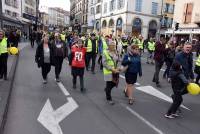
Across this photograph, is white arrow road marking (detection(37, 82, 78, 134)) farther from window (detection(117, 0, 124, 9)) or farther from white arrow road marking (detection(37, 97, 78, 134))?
window (detection(117, 0, 124, 9))

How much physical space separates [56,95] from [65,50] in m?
2.35

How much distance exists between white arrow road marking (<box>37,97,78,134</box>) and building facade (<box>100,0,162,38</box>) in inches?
1381

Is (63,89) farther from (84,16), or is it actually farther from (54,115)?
(84,16)

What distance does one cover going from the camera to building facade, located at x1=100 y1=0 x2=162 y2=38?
41969 millimetres

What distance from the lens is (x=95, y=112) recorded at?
6430 millimetres

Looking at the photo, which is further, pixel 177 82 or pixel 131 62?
pixel 131 62

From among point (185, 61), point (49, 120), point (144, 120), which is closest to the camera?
point (49, 120)

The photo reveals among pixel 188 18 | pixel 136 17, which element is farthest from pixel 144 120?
pixel 136 17

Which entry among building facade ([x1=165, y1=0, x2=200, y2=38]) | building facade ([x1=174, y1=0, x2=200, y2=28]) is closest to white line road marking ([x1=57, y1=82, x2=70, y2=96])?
building facade ([x1=165, y1=0, x2=200, y2=38])

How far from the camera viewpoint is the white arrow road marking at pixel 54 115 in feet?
17.7

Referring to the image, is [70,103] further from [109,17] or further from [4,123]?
[109,17]

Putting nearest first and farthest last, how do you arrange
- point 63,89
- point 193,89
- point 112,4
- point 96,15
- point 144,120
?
point 193,89 → point 144,120 → point 63,89 → point 112,4 → point 96,15

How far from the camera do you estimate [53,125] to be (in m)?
5.51

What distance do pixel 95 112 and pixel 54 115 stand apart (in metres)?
0.99
